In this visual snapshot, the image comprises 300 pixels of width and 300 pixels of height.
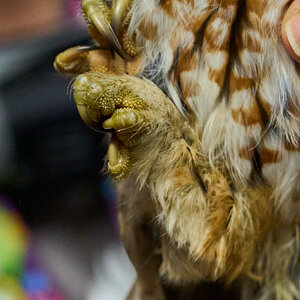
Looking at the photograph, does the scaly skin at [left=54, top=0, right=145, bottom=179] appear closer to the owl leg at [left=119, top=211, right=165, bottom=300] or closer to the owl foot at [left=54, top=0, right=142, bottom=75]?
the owl foot at [left=54, top=0, right=142, bottom=75]

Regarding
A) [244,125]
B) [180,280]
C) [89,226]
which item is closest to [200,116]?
[244,125]

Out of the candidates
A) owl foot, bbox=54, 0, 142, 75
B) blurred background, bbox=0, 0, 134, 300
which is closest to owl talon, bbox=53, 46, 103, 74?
owl foot, bbox=54, 0, 142, 75

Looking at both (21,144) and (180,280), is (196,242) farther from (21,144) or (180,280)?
(21,144)

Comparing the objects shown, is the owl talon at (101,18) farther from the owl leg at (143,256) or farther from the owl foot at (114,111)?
the owl leg at (143,256)

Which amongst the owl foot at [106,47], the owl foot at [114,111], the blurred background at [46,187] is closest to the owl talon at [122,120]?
the owl foot at [114,111]

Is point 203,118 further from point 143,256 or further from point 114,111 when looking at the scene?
point 143,256

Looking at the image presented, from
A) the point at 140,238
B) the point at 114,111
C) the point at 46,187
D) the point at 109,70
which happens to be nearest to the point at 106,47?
the point at 109,70

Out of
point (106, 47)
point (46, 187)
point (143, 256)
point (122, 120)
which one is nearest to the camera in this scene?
point (122, 120)

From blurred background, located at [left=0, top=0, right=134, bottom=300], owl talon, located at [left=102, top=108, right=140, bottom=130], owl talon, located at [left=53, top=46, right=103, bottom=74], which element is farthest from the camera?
blurred background, located at [left=0, top=0, right=134, bottom=300]

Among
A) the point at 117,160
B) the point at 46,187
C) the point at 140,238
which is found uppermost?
the point at 117,160
